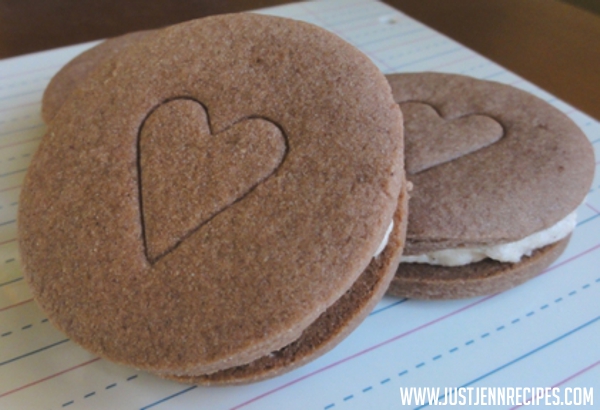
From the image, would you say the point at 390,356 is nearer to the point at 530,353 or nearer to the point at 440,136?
the point at 530,353

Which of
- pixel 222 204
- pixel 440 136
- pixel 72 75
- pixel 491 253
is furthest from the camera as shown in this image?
pixel 72 75

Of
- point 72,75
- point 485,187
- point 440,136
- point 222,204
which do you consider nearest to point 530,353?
point 485,187

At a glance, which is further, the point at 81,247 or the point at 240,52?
the point at 240,52

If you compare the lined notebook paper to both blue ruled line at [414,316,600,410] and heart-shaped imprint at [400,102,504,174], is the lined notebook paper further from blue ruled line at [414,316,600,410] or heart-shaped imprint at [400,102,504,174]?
heart-shaped imprint at [400,102,504,174]

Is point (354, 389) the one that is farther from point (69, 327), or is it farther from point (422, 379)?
point (69, 327)

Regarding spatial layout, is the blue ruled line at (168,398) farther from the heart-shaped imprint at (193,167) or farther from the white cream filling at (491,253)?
the white cream filling at (491,253)

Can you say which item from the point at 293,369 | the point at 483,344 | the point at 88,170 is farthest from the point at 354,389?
the point at 88,170
